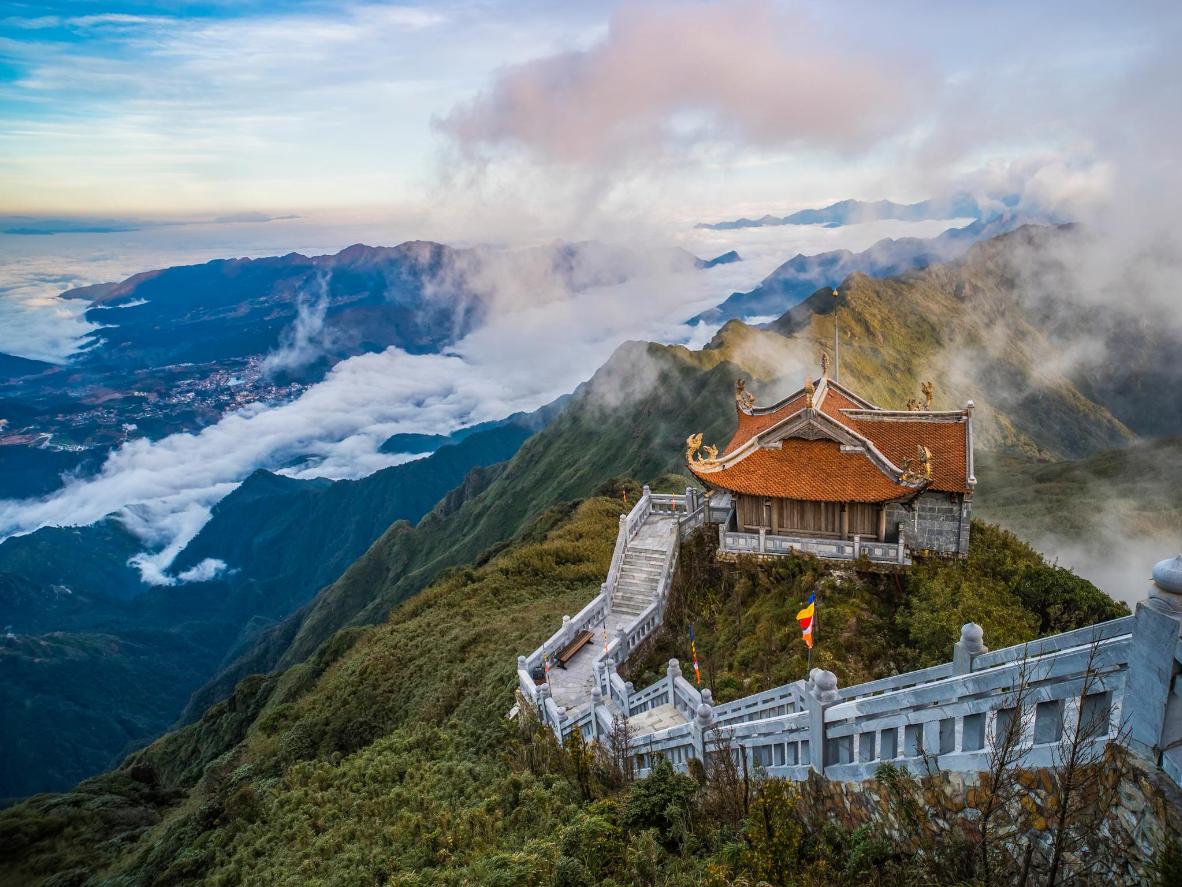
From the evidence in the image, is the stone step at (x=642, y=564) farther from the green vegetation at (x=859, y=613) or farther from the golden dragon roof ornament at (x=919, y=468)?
the golden dragon roof ornament at (x=919, y=468)

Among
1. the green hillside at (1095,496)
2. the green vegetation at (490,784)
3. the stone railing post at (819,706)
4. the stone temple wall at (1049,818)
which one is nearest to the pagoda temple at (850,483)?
the green vegetation at (490,784)

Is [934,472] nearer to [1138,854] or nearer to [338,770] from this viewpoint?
[1138,854]

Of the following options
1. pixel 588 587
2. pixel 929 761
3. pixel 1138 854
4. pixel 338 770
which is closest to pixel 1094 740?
pixel 1138 854

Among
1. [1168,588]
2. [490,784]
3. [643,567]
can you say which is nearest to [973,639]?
[1168,588]

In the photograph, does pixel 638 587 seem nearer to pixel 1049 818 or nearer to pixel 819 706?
pixel 819 706

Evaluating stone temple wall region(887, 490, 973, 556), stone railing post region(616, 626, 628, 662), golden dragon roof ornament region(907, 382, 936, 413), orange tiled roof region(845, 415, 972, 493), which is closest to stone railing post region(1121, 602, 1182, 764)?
stone temple wall region(887, 490, 973, 556)

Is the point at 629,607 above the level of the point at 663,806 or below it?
below

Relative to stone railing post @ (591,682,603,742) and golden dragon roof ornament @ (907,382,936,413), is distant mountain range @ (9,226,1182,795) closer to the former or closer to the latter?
golden dragon roof ornament @ (907,382,936,413)
